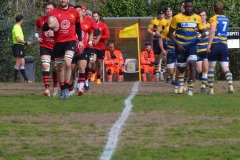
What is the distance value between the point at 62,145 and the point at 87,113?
3.53 m

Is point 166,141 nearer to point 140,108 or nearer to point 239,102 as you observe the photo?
point 140,108

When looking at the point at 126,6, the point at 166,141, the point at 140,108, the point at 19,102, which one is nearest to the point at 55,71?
the point at 19,102

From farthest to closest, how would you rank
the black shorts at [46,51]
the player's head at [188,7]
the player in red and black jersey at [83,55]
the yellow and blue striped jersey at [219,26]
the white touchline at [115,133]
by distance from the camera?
the yellow and blue striped jersey at [219,26], the player in red and black jersey at [83,55], the black shorts at [46,51], the player's head at [188,7], the white touchline at [115,133]

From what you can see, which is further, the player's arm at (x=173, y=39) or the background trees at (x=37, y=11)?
the background trees at (x=37, y=11)

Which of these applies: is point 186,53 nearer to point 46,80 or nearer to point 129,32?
point 46,80

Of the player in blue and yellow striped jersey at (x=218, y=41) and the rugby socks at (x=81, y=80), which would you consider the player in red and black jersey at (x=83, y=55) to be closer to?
the rugby socks at (x=81, y=80)

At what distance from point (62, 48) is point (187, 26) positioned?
260 centimetres

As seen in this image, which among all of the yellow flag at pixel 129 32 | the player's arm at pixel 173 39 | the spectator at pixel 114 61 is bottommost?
the spectator at pixel 114 61

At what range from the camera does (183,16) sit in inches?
658

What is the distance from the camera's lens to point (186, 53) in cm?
1692

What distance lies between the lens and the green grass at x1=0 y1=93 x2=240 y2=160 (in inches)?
355

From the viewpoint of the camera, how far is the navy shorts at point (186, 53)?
16812mm

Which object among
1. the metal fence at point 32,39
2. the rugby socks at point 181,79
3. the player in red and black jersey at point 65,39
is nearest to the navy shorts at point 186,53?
the rugby socks at point 181,79

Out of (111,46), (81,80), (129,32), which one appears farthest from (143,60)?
(81,80)
